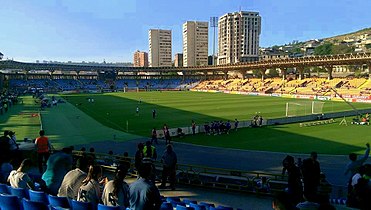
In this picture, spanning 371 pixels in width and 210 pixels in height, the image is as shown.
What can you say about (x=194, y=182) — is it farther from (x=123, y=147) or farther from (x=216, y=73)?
(x=216, y=73)

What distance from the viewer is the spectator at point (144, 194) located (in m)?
4.90

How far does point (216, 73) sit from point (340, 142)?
388 feet

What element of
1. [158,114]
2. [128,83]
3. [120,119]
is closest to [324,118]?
[158,114]

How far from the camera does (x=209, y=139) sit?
27.0 m

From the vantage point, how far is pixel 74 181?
6070 millimetres

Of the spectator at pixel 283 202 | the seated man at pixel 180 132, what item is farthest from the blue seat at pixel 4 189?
the seated man at pixel 180 132

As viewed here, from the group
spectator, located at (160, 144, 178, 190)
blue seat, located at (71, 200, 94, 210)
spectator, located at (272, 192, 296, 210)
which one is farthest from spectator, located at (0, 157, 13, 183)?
spectator, located at (272, 192, 296, 210)

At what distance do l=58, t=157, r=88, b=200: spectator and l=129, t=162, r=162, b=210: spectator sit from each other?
58.6 inches

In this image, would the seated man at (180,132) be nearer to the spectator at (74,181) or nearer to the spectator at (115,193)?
the spectator at (74,181)

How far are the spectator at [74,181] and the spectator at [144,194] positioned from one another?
1.49 m

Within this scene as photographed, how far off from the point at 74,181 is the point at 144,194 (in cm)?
184

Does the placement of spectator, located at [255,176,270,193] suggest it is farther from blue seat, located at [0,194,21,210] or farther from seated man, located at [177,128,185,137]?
seated man, located at [177,128,185,137]

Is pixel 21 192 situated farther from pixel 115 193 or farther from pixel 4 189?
pixel 115 193

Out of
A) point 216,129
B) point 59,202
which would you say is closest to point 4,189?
point 59,202
